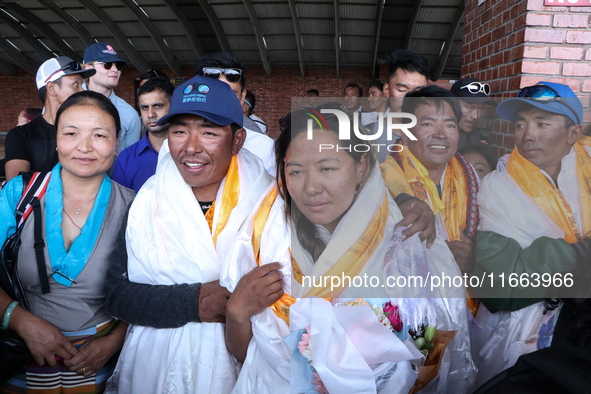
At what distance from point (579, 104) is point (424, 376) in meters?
1.04

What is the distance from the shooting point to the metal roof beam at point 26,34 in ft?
37.0

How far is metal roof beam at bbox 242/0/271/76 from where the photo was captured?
378 inches

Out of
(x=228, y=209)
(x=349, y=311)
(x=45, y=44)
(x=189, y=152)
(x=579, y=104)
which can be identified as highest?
(x=45, y=44)

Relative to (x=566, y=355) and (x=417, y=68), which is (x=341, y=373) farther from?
(x=417, y=68)

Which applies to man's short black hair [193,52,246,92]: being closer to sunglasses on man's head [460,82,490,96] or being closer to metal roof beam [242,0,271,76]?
sunglasses on man's head [460,82,490,96]

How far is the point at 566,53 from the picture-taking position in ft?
7.47

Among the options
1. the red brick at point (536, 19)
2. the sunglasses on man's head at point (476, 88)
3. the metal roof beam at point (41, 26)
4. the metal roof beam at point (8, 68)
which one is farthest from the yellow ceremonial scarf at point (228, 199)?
the metal roof beam at point (8, 68)

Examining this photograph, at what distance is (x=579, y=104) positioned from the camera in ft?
4.20

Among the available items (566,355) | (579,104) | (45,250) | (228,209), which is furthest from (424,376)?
(45,250)

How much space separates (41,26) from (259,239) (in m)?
13.5

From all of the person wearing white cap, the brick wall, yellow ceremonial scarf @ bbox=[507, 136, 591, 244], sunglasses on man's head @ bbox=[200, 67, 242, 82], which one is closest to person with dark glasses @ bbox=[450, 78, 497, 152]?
yellow ceremonial scarf @ bbox=[507, 136, 591, 244]

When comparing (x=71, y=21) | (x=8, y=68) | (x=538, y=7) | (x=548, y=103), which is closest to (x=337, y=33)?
(x=71, y=21)

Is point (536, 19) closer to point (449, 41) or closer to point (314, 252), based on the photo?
point (314, 252)

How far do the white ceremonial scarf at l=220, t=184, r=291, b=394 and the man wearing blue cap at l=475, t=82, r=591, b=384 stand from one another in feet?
2.16
